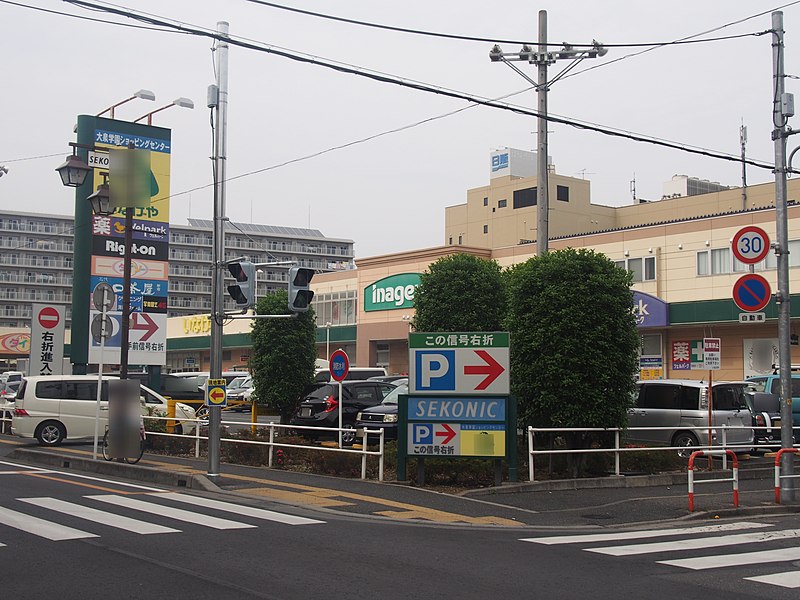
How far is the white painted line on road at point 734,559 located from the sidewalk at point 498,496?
2749 mm

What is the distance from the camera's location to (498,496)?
1502 centimetres

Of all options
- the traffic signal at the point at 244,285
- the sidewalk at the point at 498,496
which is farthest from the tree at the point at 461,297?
the traffic signal at the point at 244,285

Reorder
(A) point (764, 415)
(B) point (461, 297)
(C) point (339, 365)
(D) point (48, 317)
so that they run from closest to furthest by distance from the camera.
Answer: (C) point (339, 365), (A) point (764, 415), (B) point (461, 297), (D) point (48, 317)

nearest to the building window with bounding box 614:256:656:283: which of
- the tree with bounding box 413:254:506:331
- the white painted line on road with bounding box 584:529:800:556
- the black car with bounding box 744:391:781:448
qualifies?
the tree with bounding box 413:254:506:331

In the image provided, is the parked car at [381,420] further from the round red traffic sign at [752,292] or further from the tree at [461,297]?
the round red traffic sign at [752,292]

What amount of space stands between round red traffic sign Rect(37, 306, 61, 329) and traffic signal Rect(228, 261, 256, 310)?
18.4 metres

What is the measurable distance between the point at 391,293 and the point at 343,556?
42.9 meters

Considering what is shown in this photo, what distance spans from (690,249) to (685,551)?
30.1m

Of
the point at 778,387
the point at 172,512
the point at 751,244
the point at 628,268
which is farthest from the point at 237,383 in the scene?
the point at 751,244

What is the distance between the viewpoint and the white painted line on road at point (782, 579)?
8.42m

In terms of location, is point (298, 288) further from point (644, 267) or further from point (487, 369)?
point (644, 267)

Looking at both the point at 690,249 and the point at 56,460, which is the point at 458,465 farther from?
the point at 690,249

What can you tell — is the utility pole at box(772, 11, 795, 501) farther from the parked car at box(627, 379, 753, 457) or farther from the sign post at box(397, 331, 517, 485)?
the parked car at box(627, 379, 753, 457)

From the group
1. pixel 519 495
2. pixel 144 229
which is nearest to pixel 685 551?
pixel 519 495
